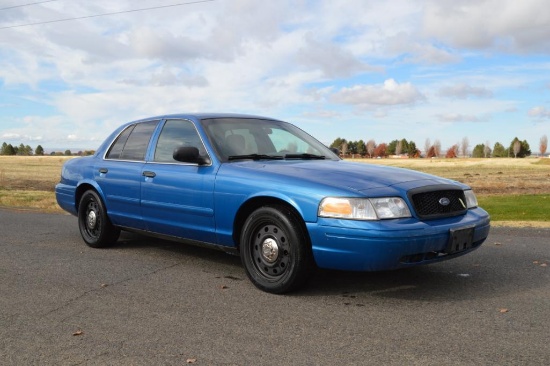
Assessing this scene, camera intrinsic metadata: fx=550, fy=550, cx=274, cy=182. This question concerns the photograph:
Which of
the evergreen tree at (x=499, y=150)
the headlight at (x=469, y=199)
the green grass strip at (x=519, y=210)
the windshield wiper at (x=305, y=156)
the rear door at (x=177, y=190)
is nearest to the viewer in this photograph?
the headlight at (x=469, y=199)

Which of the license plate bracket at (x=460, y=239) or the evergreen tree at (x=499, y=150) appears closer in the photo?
the license plate bracket at (x=460, y=239)

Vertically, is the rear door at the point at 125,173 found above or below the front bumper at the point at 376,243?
above

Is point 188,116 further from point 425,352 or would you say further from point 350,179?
point 425,352

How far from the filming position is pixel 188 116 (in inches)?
231

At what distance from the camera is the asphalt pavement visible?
11.0ft

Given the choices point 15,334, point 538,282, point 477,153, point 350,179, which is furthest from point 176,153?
point 477,153

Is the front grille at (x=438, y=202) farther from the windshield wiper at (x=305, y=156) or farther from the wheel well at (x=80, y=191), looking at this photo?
the wheel well at (x=80, y=191)

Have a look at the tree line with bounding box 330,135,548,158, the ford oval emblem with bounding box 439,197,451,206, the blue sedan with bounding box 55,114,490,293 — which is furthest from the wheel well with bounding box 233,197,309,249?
the tree line with bounding box 330,135,548,158

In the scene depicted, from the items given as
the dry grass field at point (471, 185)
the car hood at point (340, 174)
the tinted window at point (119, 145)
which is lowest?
the dry grass field at point (471, 185)

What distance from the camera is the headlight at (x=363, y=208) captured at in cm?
429

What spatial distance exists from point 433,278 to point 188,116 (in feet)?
9.82

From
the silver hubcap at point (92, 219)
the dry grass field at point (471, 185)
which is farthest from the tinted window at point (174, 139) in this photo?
the dry grass field at point (471, 185)

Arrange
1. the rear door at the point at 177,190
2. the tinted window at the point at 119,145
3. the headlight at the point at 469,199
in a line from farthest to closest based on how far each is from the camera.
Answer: the tinted window at the point at 119,145, the rear door at the point at 177,190, the headlight at the point at 469,199

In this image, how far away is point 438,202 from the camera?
465 centimetres
